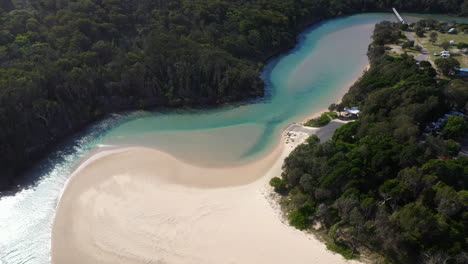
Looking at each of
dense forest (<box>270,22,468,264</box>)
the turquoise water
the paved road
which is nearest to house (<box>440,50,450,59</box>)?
the paved road

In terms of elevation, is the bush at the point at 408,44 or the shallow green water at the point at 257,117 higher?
the bush at the point at 408,44

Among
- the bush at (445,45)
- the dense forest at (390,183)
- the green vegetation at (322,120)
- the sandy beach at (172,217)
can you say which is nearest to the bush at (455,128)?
the dense forest at (390,183)

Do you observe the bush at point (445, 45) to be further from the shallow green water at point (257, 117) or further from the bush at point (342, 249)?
the bush at point (342, 249)

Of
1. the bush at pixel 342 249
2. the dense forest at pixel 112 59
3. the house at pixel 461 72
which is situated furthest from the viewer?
the house at pixel 461 72

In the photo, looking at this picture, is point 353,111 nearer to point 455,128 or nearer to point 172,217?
point 455,128

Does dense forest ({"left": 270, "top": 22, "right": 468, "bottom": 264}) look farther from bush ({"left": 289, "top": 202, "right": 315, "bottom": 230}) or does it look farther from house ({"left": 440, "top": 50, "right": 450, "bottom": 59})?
house ({"left": 440, "top": 50, "right": 450, "bottom": 59})

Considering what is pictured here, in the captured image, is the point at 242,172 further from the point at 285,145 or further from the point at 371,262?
the point at 371,262
